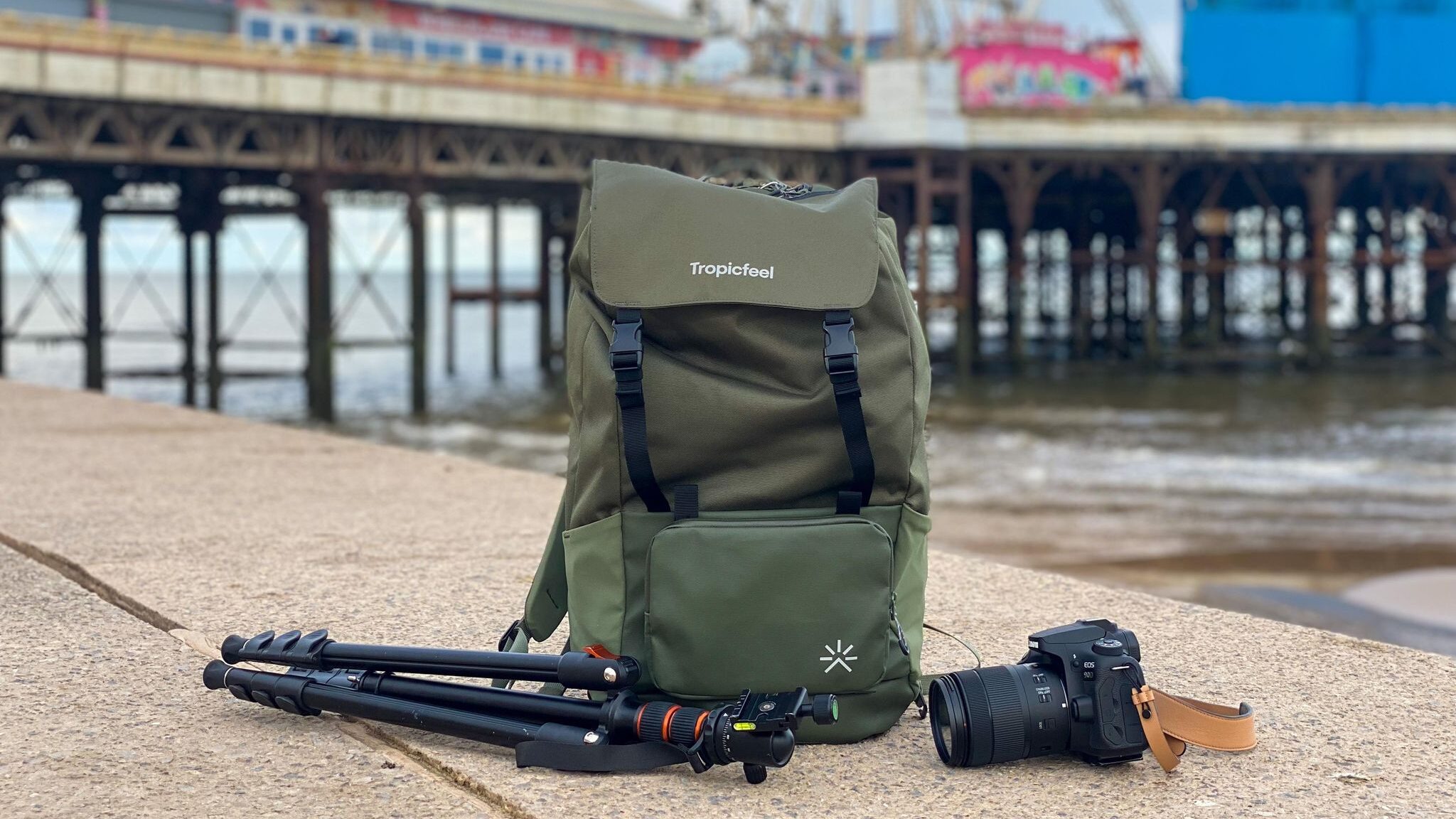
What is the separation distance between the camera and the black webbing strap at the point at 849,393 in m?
3.04

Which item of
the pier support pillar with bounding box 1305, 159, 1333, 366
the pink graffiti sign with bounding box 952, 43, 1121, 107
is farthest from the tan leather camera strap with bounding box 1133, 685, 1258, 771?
the pink graffiti sign with bounding box 952, 43, 1121, 107

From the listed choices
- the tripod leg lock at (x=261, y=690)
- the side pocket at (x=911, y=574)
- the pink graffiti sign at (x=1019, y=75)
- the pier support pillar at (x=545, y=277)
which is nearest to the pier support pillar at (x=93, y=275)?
the pier support pillar at (x=545, y=277)

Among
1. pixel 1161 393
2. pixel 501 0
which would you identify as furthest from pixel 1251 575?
pixel 501 0

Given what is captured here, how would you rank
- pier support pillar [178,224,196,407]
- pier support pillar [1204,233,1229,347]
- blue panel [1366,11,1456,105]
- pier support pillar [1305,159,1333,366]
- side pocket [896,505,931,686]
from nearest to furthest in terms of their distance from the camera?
1. side pocket [896,505,931,686]
2. pier support pillar [178,224,196,407]
3. pier support pillar [1305,159,1333,366]
4. pier support pillar [1204,233,1229,347]
5. blue panel [1366,11,1456,105]

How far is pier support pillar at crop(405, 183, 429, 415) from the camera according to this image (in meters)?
24.5

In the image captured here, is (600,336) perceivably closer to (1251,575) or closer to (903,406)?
(903,406)

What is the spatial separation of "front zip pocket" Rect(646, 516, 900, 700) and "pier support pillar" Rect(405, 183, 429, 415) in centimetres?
2185

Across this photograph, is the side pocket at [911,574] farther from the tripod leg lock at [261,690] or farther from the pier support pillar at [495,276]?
the pier support pillar at [495,276]

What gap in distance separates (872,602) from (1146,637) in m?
1.47

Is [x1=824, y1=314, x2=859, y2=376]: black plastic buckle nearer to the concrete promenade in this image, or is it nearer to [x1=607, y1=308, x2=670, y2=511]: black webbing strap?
[x1=607, y1=308, x2=670, y2=511]: black webbing strap

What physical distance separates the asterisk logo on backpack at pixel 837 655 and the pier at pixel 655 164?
43.9 feet

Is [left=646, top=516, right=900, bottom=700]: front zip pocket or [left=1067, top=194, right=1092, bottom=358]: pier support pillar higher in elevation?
[left=1067, top=194, right=1092, bottom=358]: pier support pillar

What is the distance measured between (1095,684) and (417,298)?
74.4 ft

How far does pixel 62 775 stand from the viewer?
296 cm
